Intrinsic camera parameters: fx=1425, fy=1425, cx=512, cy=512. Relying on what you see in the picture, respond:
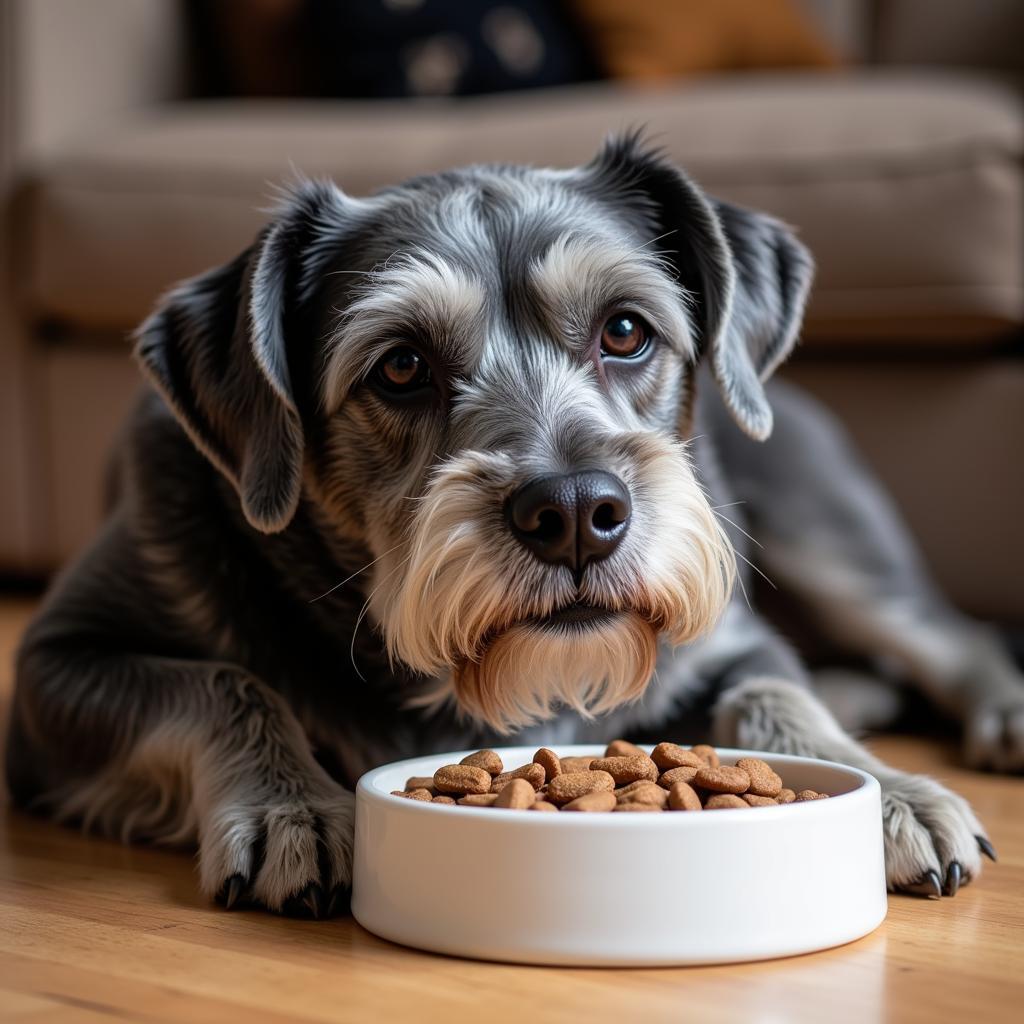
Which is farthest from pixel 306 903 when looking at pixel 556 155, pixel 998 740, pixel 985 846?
pixel 556 155

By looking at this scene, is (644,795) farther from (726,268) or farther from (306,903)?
(726,268)

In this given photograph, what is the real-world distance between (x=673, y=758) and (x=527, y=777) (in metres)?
0.17

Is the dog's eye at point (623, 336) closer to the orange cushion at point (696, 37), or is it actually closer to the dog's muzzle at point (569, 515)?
the dog's muzzle at point (569, 515)

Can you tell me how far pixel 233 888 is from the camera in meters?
1.66

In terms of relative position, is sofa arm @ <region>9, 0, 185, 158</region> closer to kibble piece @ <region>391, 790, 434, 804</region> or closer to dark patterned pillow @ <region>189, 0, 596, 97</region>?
dark patterned pillow @ <region>189, 0, 596, 97</region>

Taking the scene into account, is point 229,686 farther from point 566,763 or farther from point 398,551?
point 566,763

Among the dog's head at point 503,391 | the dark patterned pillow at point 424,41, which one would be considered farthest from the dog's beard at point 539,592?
the dark patterned pillow at point 424,41

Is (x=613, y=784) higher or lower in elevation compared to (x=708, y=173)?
lower

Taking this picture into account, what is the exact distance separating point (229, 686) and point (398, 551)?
32 cm

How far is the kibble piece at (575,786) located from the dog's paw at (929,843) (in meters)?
0.40

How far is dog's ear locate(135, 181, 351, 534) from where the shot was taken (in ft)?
6.59

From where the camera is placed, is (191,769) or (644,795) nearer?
(644,795)

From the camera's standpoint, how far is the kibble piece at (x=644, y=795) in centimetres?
149

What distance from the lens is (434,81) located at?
4547 millimetres
